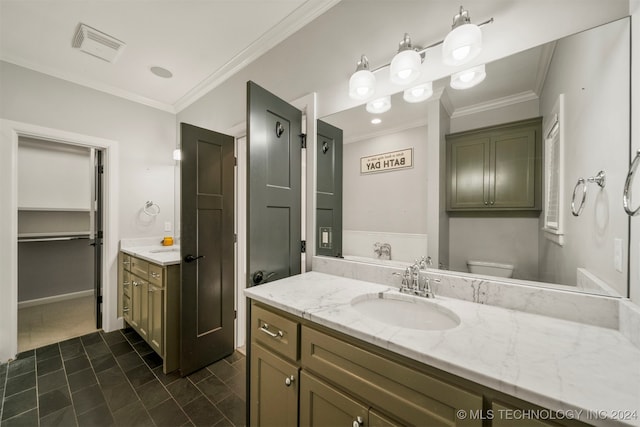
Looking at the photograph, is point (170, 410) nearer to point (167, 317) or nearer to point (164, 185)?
point (167, 317)

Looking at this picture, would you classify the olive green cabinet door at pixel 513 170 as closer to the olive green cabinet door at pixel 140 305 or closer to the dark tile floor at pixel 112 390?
the dark tile floor at pixel 112 390

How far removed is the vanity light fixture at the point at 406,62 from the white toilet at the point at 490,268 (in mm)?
1000

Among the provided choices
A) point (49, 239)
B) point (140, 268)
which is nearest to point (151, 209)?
point (140, 268)

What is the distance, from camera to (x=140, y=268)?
232 centimetres

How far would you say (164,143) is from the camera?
3.21 m

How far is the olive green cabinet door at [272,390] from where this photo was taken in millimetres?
1032

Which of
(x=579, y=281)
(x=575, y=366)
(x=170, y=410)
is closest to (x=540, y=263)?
Result: (x=579, y=281)

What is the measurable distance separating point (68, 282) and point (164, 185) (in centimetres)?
227

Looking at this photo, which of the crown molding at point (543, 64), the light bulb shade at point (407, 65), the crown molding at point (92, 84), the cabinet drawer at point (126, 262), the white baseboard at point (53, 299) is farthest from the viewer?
the white baseboard at point (53, 299)

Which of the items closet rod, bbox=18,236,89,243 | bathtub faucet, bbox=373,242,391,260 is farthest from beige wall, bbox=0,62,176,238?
bathtub faucet, bbox=373,242,391,260

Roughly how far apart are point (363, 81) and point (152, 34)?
6.17ft

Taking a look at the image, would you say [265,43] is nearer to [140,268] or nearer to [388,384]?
[140,268]

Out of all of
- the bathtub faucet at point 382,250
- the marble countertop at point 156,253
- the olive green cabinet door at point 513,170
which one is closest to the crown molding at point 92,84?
the marble countertop at point 156,253

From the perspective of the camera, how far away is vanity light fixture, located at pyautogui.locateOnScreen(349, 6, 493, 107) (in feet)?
3.46
